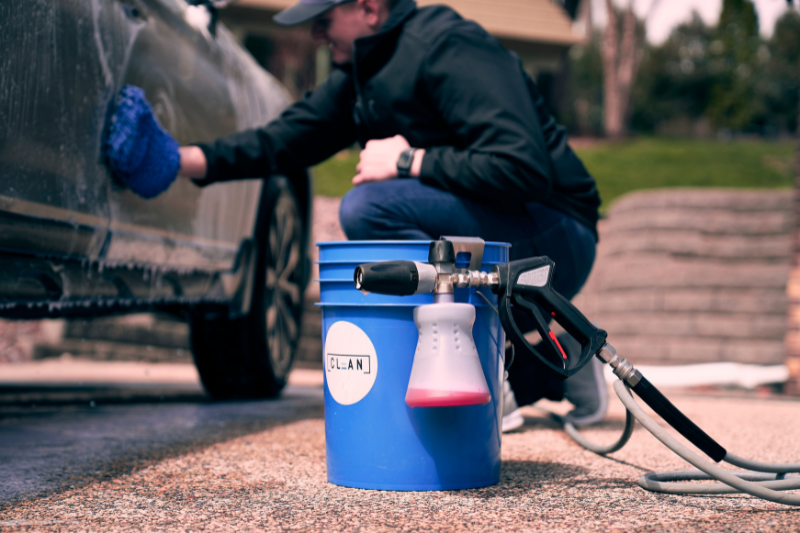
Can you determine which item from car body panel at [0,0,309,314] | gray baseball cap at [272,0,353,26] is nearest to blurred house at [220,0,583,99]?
car body panel at [0,0,309,314]

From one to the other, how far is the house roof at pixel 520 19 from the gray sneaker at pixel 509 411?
12878 mm

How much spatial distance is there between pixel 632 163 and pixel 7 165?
12.1 meters

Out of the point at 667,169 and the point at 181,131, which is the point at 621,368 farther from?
the point at 667,169

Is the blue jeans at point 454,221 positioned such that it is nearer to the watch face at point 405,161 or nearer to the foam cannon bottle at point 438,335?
the watch face at point 405,161

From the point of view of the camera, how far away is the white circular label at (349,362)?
1.72 meters

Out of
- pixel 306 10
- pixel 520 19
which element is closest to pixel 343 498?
pixel 306 10

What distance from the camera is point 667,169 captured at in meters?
12.6

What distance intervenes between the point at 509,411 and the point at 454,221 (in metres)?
0.74

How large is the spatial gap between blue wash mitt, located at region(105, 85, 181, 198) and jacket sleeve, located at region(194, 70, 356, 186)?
5.8 inches

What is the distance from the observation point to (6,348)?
21.6 feet

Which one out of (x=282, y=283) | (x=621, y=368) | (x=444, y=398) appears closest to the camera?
(x=444, y=398)

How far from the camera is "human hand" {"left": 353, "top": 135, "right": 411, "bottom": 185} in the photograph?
217 cm

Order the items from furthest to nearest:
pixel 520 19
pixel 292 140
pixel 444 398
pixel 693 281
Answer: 1. pixel 520 19
2. pixel 693 281
3. pixel 292 140
4. pixel 444 398

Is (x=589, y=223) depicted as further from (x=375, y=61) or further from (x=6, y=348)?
(x=6, y=348)
